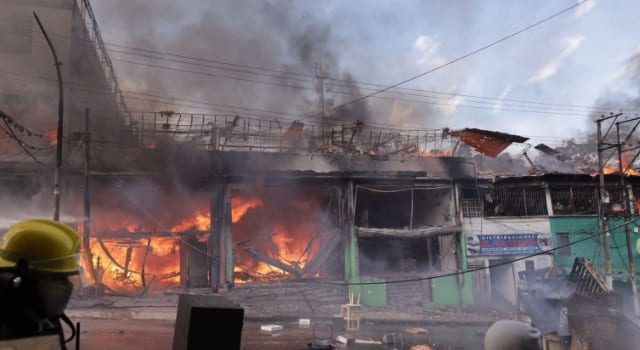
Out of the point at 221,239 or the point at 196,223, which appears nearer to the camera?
the point at 221,239

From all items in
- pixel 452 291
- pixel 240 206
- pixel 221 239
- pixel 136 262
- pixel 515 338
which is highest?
pixel 240 206

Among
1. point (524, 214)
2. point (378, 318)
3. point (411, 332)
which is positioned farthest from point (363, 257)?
point (524, 214)

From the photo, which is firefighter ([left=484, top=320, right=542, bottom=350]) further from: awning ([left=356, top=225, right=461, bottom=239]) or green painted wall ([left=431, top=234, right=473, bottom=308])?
green painted wall ([left=431, top=234, right=473, bottom=308])

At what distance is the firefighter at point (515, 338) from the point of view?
2.73 meters

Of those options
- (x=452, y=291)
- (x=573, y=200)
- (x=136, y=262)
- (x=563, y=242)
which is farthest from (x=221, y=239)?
(x=573, y=200)

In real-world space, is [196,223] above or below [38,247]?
above

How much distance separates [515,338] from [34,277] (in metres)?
2.90

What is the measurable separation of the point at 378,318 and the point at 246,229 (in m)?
8.74

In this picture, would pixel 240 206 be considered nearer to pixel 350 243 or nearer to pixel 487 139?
pixel 350 243

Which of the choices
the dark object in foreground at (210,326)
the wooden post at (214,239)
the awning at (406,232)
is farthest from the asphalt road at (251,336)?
the dark object in foreground at (210,326)

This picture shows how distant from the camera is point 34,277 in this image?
8.22ft

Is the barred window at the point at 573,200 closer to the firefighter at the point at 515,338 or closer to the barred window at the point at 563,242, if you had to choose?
→ the barred window at the point at 563,242

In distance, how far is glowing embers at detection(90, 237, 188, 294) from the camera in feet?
62.1

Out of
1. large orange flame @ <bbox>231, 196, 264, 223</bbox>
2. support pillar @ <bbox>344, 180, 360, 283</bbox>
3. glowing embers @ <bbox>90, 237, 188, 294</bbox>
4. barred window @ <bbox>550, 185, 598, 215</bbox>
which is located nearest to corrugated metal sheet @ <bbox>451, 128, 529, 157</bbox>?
barred window @ <bbox>550, 185, 598, 215</bbox>
